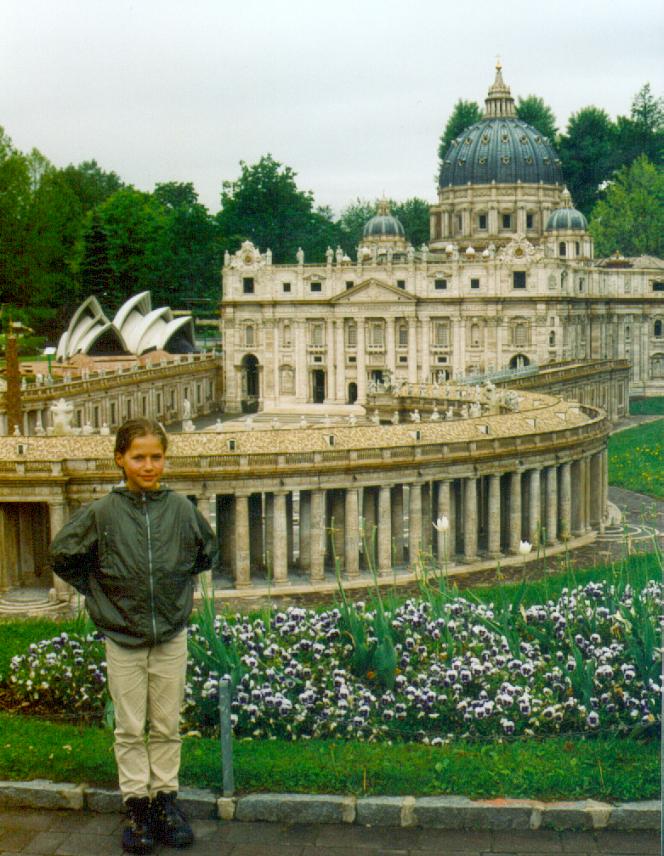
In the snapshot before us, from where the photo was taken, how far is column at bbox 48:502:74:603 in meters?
43.2

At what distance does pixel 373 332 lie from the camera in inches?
4589

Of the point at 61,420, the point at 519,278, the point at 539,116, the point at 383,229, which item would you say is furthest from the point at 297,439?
the point at 539,116

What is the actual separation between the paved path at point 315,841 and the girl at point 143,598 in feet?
1.50

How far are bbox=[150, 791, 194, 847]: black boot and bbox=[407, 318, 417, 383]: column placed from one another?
103 meters

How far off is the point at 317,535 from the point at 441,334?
71065mm

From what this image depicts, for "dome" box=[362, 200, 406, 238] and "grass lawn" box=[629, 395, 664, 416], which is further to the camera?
"dome" box=[362, 200, 406, 238]

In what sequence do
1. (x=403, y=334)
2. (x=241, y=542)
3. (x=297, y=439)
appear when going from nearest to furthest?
(x=241, y=542)
(x=297, y=439)
(x=403, y=334)

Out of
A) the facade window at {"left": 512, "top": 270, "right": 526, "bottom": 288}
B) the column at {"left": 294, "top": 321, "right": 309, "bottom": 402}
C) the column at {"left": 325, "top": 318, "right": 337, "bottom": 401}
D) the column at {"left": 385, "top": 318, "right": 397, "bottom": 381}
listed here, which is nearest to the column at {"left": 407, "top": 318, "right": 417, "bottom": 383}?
the column at {"left": 385, "top": 318, "right": 397, "bottom": 381}

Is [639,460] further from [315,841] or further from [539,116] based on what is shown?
[539,116]

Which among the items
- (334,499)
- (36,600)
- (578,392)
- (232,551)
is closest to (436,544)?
(334,499)

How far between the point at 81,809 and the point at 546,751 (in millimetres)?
5711

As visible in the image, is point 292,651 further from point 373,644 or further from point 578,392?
point 578,392

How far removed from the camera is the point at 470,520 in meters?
50.4

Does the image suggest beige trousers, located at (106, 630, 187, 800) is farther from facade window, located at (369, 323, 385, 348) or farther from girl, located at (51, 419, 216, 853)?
facade window, located at (369, 323, 385, 348)
